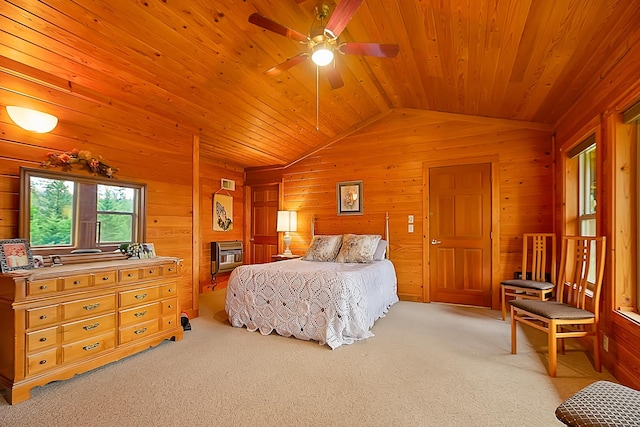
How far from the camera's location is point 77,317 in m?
2.32

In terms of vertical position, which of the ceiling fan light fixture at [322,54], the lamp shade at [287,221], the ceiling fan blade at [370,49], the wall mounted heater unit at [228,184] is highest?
the ceiling fan blade at [370,49]

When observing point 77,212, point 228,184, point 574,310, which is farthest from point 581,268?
point 228,184

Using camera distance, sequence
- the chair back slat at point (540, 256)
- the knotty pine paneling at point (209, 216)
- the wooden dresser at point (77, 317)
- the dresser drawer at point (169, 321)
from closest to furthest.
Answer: the wooden dresser at point (77, 317) → the dresser drawer at point (169, 321) → the chair back slat at point (540, 256) → the knotty pine paneling at point (209, 216)

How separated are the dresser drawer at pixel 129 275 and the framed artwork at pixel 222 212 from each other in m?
2.83

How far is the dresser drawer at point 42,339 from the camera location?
2.07m

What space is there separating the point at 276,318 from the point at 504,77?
3337mm

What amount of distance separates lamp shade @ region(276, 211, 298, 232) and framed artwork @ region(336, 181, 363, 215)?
0.86 metres

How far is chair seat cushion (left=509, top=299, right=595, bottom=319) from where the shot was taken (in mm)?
2316

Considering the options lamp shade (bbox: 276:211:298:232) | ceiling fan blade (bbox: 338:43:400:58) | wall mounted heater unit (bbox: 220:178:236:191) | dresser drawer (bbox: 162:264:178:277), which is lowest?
dresser drawer (bbox: 162:264:178:277)

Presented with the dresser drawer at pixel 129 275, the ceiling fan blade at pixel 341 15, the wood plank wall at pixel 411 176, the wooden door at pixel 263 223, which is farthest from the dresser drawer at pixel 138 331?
the wooden door at pixel 263 223

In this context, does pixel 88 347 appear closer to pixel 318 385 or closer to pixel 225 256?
pixel 318 385

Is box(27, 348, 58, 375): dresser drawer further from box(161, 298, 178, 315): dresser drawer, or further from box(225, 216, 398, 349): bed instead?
box(225, 216, 398, 349): bed

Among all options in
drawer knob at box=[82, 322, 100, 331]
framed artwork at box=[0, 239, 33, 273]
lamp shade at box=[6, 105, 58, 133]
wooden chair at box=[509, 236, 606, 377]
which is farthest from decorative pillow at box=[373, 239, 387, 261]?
lamp shade at box=[6, 105, 58, 133]

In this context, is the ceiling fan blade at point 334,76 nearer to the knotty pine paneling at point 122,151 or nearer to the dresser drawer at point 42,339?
the knotty pine paneling at point 122,151
